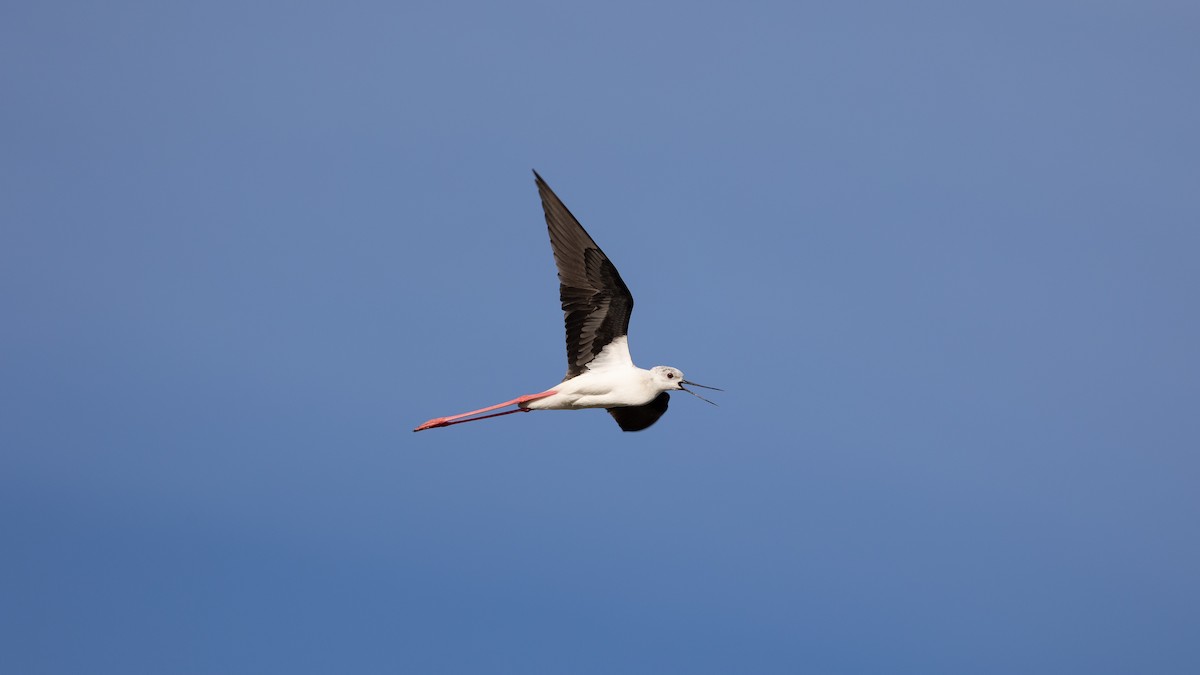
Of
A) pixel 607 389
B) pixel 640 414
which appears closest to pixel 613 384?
pixel 607 389

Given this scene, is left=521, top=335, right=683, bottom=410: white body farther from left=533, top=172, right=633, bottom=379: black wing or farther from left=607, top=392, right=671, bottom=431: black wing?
left=607, top=392, right=671, bottom=431: black wing

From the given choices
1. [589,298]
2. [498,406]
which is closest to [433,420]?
[498,406]

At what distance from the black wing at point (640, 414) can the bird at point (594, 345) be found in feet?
1.24

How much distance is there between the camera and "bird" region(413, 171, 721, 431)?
78.2ft

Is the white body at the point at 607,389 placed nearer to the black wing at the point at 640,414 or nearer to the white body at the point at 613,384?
the white body at the point at 613,384

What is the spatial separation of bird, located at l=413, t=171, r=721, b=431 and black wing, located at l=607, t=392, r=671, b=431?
38cm

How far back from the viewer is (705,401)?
24.4 meters

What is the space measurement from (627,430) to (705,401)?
155cm

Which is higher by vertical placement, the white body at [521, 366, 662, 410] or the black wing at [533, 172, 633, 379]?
the black wing at [533, 172, 633, 379]

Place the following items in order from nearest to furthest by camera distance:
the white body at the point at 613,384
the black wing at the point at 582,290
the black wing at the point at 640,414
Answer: the black wing at the point at 582,290, the white body at the point at 613,384, the black wing at the point at 640,414

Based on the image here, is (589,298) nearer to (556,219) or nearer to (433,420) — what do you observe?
(556,219)

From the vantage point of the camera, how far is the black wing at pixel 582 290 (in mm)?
23625

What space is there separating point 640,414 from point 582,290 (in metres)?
2.30

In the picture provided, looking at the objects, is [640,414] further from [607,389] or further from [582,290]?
[582,290]
